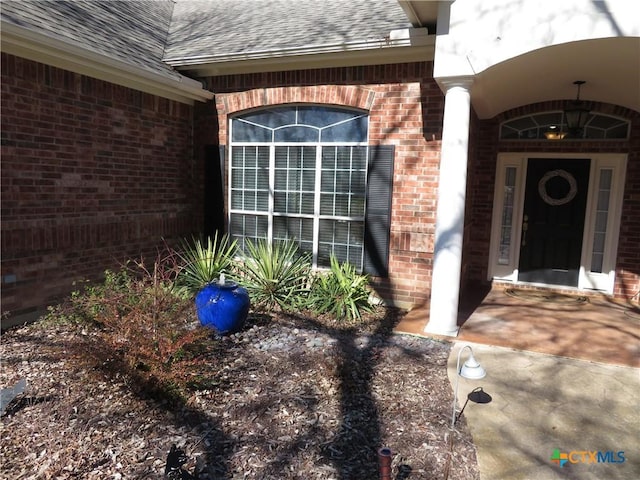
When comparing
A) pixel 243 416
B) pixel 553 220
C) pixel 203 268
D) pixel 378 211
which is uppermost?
pixel 378 211

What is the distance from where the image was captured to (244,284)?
19.4 feet

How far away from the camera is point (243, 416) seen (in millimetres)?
3215

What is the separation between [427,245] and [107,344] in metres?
3.97

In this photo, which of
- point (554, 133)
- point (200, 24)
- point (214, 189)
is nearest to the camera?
point (554, 133)

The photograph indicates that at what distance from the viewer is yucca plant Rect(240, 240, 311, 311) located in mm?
5758

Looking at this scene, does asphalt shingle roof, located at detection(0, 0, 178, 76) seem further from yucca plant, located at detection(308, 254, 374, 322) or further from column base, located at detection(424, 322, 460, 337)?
column base, located at detection(424, 322, 460, 337)

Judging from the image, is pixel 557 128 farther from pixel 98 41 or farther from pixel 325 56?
pixel 98 41

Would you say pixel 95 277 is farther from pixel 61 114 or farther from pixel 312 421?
pixel 312 421

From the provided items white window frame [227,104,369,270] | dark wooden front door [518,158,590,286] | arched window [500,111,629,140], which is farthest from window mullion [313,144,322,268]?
dark wooden front door [518,158,590,286]

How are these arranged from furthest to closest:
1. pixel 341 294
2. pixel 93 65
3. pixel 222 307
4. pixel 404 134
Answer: pixel 404 134, pixel 341 294, pixel 93 65, pixel 222 307

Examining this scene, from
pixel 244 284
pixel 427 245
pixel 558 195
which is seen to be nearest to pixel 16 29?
pixel 244 284

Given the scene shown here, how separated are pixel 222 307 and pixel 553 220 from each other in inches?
205

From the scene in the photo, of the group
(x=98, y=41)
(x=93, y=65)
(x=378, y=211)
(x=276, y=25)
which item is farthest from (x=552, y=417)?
(x=276, y=25)

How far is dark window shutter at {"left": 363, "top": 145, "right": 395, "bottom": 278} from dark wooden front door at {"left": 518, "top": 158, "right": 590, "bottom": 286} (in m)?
2.44
